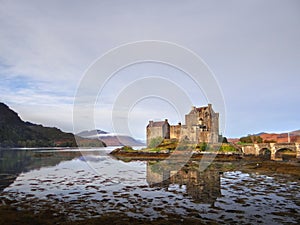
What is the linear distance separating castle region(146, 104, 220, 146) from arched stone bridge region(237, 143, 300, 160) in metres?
9.93

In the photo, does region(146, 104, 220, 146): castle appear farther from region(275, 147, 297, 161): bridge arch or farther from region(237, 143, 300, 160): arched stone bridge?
region(275, 147, 297, 161): bridge arch

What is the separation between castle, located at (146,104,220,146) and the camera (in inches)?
2985

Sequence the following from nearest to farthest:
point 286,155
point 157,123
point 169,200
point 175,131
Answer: point 169,200 < point 286,155 < point 175,131 < point 157,123

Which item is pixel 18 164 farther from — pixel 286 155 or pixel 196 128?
pixel 286 155

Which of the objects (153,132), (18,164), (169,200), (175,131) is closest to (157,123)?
(153,132)

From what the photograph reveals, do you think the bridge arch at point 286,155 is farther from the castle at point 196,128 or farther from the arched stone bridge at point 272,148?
the castle at point 196,128

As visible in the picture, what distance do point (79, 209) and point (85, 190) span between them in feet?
19.6

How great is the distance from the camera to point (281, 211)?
13.3 meters

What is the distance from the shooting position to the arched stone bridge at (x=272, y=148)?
57.9 m

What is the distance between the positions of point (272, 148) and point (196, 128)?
77.2 feet

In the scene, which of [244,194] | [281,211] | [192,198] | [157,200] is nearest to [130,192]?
[157,200]

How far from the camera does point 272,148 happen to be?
200 feet

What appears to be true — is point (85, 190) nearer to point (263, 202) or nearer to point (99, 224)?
point (99, 224)

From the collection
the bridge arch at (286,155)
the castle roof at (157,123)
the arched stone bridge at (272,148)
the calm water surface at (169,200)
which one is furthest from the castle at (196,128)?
the calm water surface at (169,200)
